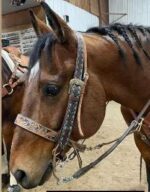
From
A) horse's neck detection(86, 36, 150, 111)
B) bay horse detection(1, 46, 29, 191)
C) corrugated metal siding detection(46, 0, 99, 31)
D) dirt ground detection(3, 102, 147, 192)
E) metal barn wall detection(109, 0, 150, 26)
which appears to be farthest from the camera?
metal barn wall detection(109, 0, 150, 26)

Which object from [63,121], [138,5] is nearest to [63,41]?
[63,121]

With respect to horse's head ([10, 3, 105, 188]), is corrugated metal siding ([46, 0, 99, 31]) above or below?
below

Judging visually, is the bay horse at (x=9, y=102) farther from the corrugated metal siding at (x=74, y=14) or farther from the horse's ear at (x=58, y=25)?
the corrugated metal siding at (x=74, y=14)

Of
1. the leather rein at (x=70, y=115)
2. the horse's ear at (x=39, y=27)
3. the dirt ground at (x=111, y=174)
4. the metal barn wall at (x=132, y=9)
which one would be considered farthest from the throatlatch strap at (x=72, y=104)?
the metal barn wall at (x=132, y=9)

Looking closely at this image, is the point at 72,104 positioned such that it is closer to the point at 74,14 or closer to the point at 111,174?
the point at 111,174

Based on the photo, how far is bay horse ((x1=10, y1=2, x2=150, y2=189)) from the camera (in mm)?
1308

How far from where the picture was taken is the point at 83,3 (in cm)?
1076

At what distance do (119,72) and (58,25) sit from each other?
357mm

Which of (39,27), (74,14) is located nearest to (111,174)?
(39,27)

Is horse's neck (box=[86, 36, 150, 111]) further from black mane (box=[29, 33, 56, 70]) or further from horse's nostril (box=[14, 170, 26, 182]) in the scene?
horse's nostril (box=[14, 170, 26, 182])

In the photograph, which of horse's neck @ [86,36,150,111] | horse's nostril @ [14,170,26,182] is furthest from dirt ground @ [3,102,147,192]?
horse's nostril @ [14,170,26,182]

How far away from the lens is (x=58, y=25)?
1.31 meters

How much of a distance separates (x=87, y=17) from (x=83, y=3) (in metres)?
0.49

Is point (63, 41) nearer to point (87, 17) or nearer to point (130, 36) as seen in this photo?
point (130, 36)
